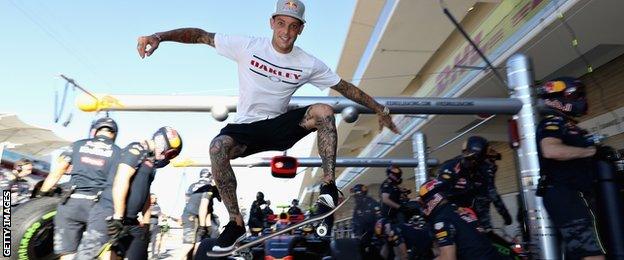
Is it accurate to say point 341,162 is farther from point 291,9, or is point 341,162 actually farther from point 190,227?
point 291,9

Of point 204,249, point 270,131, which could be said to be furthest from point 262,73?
point 204,249

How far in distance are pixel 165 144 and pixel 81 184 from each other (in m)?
0.90

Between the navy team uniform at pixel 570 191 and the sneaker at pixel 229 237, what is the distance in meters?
2.46

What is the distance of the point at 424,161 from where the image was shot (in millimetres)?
9211

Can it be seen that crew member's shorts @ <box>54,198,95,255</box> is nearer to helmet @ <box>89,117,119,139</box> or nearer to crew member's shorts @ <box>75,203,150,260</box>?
crew member's shorts @ <box>75,203,150,260</box>

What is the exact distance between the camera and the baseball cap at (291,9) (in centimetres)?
292

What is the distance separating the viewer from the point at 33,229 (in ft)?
15.3

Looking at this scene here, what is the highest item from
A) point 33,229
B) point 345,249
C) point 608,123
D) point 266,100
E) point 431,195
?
point 608,123

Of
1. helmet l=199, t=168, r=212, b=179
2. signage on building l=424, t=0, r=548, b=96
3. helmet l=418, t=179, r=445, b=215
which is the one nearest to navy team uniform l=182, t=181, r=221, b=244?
helmet l=199, t=168, r=212, b=179

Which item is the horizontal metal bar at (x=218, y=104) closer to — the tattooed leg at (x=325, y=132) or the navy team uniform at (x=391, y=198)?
the tattooed leg at (x=325, y=132)

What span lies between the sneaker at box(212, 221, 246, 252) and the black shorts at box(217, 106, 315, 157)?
1.74 ft

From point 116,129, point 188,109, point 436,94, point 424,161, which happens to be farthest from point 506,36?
point 116,129

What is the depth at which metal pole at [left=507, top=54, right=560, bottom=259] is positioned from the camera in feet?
14.3

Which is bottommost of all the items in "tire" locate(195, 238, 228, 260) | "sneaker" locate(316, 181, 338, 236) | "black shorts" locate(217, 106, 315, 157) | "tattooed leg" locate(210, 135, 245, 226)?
"tire" locate(195, 238, 228, 260)
